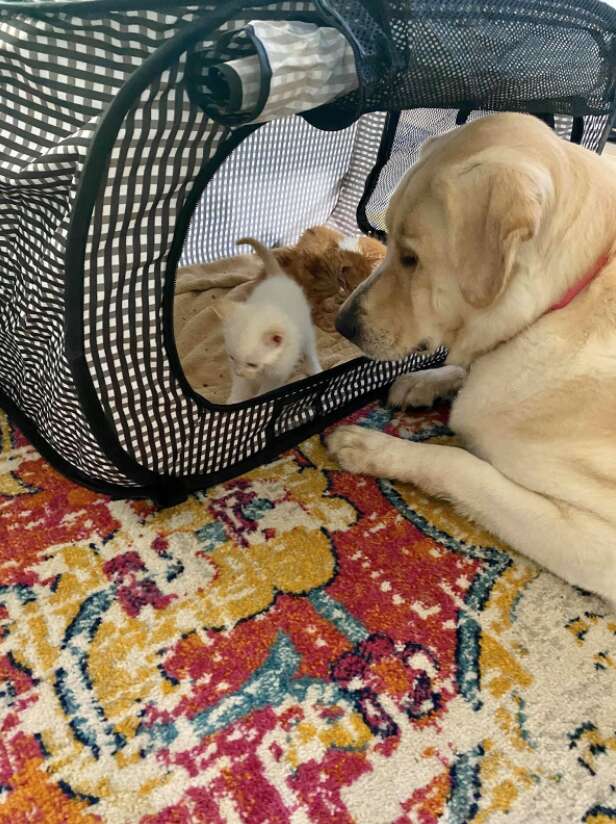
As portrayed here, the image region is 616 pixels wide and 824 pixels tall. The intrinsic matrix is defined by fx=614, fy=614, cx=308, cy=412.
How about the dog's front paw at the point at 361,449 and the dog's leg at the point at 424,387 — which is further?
the dog's leg at the point at 424,387

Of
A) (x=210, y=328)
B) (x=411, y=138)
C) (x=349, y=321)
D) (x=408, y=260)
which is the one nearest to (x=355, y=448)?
(x=349, y=321)

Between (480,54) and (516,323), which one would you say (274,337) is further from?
(480,54)

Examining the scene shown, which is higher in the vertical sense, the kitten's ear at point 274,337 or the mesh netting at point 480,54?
the mesh netting at point 480,54

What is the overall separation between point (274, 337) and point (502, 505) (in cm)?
70

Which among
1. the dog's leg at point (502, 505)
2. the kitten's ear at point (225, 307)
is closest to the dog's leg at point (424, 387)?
the dog's leg at point (502, 505)

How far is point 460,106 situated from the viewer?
131cm

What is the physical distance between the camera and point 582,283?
1.23 meters

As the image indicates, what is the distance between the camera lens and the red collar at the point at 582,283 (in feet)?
4.03

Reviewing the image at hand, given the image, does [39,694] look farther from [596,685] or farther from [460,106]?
[460,106]

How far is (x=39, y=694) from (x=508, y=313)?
1118mm

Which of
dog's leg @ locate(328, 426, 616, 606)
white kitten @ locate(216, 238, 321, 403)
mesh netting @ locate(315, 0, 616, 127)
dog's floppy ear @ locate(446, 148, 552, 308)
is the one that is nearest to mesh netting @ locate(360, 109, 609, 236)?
mesh netting @ locate(315, 0, 616, 127)

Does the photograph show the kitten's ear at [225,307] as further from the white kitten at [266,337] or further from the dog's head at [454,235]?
the dog's head at [454,235]

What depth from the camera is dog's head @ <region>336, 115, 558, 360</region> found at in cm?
107

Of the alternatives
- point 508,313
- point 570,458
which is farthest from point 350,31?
point 570,458
